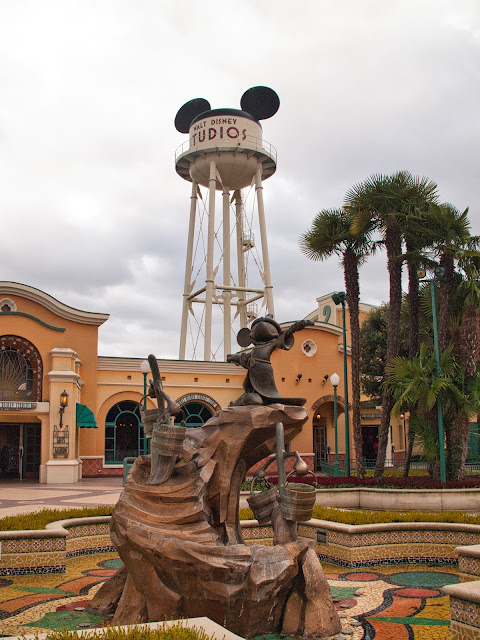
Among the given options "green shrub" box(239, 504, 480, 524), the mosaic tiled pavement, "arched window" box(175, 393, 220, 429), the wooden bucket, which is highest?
"arched window" box(175, 393, 220, 429)

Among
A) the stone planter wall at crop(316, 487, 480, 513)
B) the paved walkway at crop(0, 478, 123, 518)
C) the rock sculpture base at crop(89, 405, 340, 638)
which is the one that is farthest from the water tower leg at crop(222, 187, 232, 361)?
the rock sculpture base at crop(89, 405, 340, 638)

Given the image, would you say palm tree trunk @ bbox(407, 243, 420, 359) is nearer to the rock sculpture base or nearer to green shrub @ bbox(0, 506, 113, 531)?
green shrub @ bbox(0, 506, 113, 531)

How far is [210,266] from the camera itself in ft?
115

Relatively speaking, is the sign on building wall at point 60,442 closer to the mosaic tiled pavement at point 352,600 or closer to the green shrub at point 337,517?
the green shrub at point 337,517

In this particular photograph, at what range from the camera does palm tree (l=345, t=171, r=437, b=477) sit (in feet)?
76.4

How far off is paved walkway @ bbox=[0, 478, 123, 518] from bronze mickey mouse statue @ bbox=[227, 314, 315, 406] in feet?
31.6

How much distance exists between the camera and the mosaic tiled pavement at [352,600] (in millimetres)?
8516

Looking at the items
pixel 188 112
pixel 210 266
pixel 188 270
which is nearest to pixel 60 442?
pixel 210 266

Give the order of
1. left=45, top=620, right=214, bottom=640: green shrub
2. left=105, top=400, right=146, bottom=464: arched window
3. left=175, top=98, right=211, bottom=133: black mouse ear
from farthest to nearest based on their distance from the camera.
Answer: left=175, top=98, right=211, bottom=133: black mouse ear, left=105, top=400, right=146, bottom=464: arched window, left=45, top=620, right=214, bottom=640: green shrub

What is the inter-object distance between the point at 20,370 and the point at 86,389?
3.37 meters

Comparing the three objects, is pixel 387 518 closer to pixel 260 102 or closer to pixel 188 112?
pixel 260 102

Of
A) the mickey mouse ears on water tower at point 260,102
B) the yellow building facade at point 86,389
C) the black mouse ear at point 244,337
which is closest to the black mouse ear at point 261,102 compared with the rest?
the mickey mouse ears on water tower at point 260,102

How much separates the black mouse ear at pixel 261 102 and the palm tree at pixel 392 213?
723 inches

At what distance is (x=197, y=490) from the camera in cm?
847
